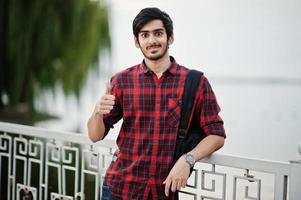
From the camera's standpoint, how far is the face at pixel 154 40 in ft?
Answer: 5.20

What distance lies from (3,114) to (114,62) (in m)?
1.43

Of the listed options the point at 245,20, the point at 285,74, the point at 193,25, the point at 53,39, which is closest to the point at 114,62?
the point at 53,39

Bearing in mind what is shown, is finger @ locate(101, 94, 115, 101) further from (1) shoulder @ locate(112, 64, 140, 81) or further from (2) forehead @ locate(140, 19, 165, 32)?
(2) forehead @ locate(140, 19, 165, 32)

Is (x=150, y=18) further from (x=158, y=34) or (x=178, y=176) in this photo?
(x=178, y=176)

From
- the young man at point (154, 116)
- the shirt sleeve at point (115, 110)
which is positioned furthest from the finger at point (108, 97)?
the shirt sleeve at point (115, 110)

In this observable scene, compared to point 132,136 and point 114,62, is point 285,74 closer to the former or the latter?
point 114,62

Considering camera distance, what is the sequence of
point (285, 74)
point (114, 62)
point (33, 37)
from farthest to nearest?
→ point (285, 74)
point (114, 62)
point (33, 37)

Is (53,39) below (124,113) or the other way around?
the other way around

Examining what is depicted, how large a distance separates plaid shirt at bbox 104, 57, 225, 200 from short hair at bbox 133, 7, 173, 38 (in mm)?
118

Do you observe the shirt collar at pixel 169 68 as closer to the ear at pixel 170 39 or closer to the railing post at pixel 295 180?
the ear at pixel 170 39

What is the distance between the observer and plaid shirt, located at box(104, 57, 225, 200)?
1579 mm

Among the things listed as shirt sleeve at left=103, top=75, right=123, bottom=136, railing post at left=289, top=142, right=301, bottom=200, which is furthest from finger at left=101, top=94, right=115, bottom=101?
railing post at left=289, top=142, right=301, bottom=200

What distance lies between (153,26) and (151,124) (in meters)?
0.31

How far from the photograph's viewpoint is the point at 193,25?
11.7 meters
